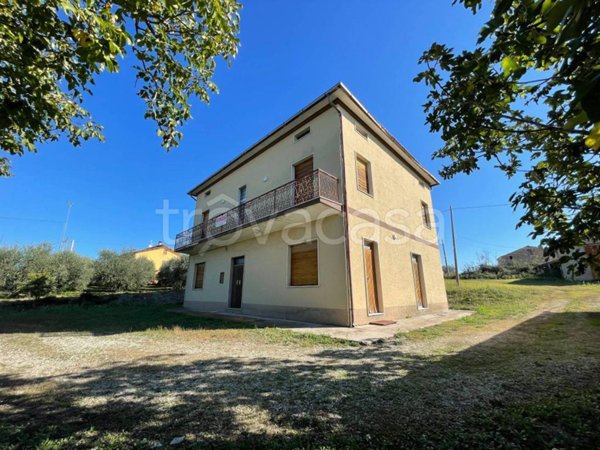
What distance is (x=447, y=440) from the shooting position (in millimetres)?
1967

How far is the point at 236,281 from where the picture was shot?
12133 millimetres

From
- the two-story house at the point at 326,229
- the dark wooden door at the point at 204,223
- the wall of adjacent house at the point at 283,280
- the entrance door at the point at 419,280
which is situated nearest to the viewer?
the wall of adjacent house at the point at 283,280

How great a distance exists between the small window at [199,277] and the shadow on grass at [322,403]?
10893 mm

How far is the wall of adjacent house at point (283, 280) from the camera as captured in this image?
7930mm

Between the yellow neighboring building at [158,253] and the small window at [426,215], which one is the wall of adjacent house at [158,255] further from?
the small window at [426,215]

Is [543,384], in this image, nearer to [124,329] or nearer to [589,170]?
[589,170]

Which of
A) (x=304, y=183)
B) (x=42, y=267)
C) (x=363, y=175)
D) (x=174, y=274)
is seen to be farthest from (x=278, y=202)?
(x=174, y=274)

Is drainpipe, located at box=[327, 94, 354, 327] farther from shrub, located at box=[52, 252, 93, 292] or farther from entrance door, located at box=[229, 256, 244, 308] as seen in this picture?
shrub, located at box=[52, 252, 93, 292]

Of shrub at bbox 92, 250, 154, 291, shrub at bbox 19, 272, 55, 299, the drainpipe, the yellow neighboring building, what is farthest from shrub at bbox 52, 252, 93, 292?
the drainpipe

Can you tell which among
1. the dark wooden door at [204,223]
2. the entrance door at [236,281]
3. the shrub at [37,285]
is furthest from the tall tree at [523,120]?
the shrub at [37,285]

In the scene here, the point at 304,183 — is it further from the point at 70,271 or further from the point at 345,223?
the point at 70,271

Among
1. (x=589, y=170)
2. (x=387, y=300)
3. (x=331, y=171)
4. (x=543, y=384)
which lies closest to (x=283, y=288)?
(x=387, y=300)

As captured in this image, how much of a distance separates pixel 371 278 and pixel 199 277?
10.2 metres

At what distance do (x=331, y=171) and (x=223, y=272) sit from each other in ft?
24.3
